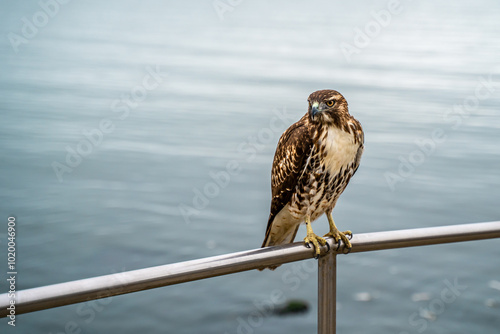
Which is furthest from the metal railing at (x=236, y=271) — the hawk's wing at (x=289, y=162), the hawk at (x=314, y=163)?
the hawk's wing at (x=289, y=162)

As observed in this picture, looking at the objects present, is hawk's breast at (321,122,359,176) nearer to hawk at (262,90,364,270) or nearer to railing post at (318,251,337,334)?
hawk at (262,90,364,270)

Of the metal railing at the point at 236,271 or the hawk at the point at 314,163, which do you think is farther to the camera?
the hawk at the point at 314,163

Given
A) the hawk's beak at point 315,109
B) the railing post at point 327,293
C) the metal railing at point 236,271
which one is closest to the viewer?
the metal railing at point 236,271

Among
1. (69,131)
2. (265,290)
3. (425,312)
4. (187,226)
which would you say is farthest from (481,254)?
(69,131)

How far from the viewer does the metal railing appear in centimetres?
98

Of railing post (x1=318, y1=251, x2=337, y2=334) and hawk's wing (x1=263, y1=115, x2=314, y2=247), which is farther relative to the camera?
hawk's wing (x1=263, y1=115, x2=314, y2=247)

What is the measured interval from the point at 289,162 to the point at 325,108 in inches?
9.1

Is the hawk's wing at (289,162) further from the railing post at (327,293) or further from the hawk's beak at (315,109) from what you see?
the railing post at (327,293)

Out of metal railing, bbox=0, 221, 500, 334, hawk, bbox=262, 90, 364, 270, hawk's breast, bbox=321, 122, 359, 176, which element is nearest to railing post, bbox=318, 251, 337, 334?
metal railing, bbox=0, 221, 500, 334

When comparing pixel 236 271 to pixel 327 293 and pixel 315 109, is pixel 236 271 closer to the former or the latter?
pixel 327 293

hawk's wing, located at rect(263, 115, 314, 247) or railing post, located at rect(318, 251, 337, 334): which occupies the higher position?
hawk's wing, located at rect(263, 115, 314, 247)

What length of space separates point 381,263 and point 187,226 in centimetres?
242

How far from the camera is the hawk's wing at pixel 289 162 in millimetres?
2166

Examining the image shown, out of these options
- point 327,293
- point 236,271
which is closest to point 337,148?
point 327,293
